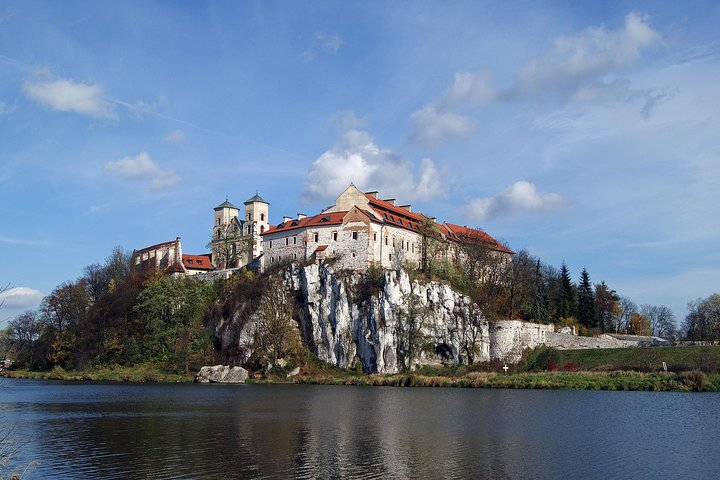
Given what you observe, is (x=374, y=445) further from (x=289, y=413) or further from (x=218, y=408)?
(x=218, y=408)

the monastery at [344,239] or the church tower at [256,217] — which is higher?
the church tower at [256,217]

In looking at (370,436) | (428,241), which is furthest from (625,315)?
(370,436)

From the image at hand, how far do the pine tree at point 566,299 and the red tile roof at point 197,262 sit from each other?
44667 millimetres

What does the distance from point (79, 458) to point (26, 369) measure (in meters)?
68.6

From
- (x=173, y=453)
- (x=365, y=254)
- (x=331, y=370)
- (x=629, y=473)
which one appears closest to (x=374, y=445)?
(x=173, y=453)

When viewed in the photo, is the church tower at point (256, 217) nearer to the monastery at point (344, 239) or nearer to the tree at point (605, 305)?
the monastery at point (344, 239)

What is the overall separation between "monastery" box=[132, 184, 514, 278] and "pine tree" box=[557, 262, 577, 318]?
699 centimetres

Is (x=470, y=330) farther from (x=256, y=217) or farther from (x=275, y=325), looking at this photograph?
(x=256, y=217)

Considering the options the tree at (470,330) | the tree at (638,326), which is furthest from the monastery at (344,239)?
the tree at (638,326)

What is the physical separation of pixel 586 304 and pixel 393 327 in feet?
87.4

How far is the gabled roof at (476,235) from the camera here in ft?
262

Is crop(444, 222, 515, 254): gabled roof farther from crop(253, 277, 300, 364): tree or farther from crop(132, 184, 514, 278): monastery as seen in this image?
crop(253, 277, 300, 364): tree

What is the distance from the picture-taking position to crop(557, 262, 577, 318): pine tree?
252 ft

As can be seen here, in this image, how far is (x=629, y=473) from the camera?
67.1 feet
